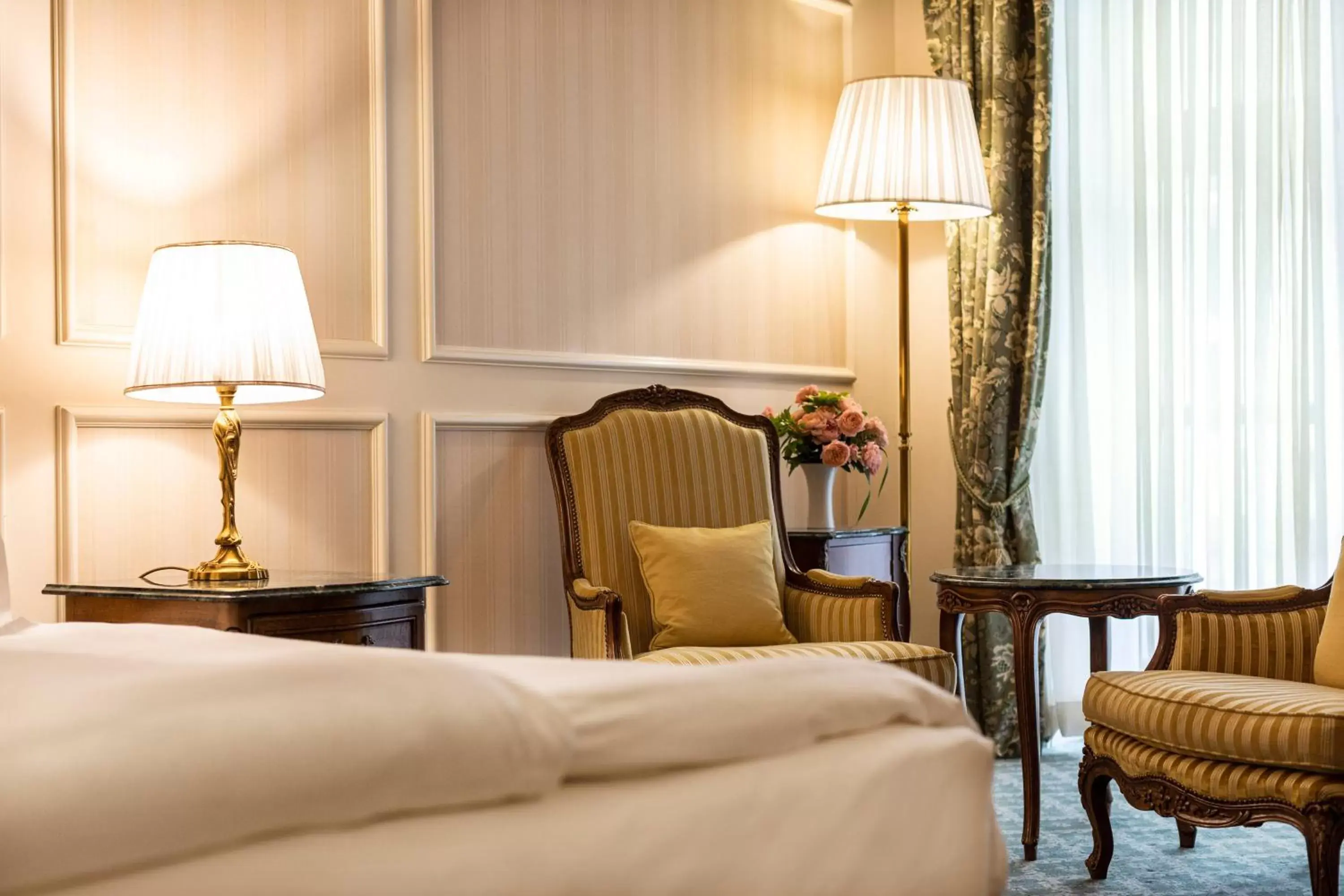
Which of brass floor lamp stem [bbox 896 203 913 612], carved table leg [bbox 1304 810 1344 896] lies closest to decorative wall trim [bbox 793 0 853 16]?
brass floor lamp stem [bbox 896 203 913 612]

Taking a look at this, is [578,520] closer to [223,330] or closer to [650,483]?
[650,483]

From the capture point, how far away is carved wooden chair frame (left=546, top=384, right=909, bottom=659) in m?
3.34

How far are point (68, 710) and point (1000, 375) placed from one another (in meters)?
3.67

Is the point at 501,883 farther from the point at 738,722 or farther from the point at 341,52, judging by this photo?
the point at 341,52

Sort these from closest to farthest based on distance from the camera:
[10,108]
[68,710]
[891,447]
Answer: [68,710] → [10,108] → [891,447]

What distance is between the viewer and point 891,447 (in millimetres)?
4805

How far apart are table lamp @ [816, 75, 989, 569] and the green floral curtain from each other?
8.5 inches

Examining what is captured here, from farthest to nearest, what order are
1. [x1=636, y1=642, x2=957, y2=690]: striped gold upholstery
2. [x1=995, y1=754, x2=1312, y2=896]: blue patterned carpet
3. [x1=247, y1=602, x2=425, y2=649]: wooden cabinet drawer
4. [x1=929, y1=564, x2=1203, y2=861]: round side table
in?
1. [x1=929, y1=564, x2=1203, y2=861]: round side table
2. [x1=636, y1=642, x2=957, y2=690]: striped gold upholstery
3. [x1=995, y1=754, x2=1312, y2=896]: blue patterned carpet
4. [x1=247, y1=602, x2=425, y2=649]: wooden cabinet drawer

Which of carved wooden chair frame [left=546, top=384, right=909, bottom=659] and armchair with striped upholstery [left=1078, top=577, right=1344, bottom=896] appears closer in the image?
armchair with striped upholstery [left=1078, top=577, right=1344, bottom=896]

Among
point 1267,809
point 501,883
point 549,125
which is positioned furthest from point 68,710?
point 549,125

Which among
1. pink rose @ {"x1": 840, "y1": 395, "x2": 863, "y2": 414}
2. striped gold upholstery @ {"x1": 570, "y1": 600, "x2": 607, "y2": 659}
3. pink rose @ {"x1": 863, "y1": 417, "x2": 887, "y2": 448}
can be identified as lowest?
striped gold upholstery @ {"x1": 570, "y1": 600, "x2": 607, "y2": 659}

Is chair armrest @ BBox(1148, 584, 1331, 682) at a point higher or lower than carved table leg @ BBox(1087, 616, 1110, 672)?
higher

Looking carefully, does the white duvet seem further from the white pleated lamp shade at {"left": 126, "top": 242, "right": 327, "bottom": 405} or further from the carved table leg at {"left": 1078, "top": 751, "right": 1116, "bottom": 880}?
the carved table leg at {"left": 1078, "top": 751, "right": 1116, "bottom": 880}

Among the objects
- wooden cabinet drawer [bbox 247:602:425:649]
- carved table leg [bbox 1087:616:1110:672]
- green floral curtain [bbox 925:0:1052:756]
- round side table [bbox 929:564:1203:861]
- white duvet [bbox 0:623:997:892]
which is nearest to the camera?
white duvet [bbox 0:623:997:892]
